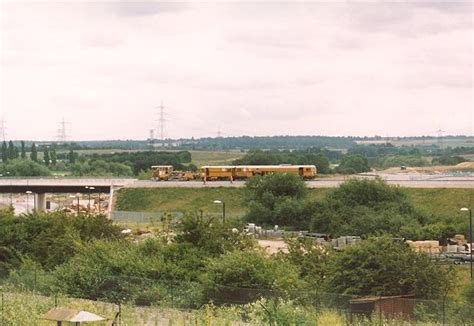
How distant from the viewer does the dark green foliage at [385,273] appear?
4397 centimetres

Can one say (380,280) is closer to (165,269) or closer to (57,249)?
(165,269)

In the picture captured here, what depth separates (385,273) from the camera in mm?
44750

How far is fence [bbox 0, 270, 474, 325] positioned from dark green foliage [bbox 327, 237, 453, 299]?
5139mm

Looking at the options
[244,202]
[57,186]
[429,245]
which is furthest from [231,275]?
[57,186]

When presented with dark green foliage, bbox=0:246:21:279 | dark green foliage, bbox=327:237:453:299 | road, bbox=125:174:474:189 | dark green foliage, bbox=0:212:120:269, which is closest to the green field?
road, bbox=125:174:474:189

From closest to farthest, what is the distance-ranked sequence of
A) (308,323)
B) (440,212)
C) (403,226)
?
(308,323) < (403,226) < (440,212)

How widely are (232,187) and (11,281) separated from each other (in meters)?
75.1

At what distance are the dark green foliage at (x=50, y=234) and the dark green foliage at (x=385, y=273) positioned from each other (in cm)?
1680

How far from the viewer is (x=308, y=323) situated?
31.8 m

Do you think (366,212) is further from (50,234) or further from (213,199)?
(50,234)

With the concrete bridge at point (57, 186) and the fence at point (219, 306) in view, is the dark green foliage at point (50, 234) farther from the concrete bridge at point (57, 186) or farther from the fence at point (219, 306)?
the concrete bridge at point (57, 186)

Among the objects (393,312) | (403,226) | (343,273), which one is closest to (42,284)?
(343,273)

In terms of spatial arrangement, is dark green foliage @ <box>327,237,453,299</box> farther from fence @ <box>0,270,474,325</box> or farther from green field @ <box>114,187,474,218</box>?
green field @ <box>114,187,474,218</box>

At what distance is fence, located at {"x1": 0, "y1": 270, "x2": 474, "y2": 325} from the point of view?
33.2m
